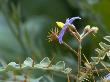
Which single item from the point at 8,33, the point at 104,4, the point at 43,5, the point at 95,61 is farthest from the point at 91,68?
the point at 43,5

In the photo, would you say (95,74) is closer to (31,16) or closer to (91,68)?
(91,68)

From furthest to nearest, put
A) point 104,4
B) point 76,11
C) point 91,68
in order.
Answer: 1. point 76,11
2. point 104,4
3. point 91,68

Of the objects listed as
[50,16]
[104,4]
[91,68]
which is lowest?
[91,68]

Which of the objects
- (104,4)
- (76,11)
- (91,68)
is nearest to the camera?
(91,68)

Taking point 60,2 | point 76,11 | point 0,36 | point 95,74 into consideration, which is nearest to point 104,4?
point 76,11

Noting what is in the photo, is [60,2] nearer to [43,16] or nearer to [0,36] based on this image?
[43,16]

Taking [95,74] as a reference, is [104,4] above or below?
above

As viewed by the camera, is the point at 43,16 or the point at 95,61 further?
the point at 43,16
